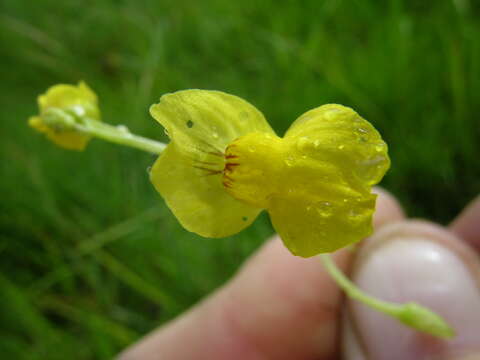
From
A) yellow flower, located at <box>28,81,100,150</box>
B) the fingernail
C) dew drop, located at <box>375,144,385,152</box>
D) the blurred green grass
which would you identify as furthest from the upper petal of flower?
the blurred green grass

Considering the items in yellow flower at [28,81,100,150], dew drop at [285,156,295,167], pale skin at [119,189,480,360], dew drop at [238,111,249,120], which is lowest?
pale skin at [119,189,480,360]

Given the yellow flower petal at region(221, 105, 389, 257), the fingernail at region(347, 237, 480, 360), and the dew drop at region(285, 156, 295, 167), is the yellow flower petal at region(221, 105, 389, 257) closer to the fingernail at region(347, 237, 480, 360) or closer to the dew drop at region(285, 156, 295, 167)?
the dew drop at region(285, 156, 295, 167)

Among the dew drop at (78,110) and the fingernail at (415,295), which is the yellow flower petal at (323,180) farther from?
the fingernail at (415,295)

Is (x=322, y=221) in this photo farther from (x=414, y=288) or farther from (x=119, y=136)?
(x=414, y=288)

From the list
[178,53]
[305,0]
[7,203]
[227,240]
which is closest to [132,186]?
[227,240]

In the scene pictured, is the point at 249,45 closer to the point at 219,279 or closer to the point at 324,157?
the point at 219,279

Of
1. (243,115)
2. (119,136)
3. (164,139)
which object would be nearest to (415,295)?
(243,115)
